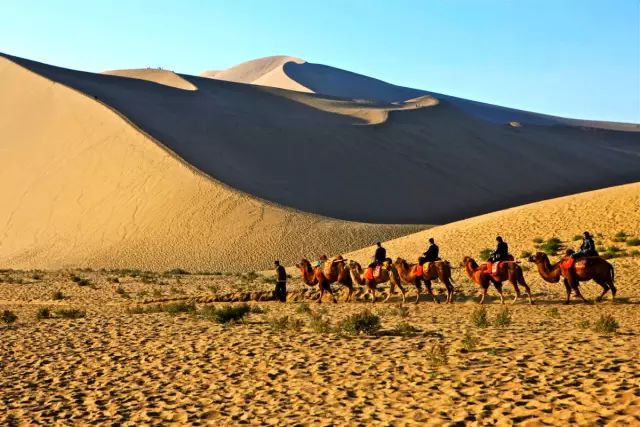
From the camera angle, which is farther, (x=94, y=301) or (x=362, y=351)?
(x=94, y=301)

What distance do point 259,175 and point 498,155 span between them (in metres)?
32.2

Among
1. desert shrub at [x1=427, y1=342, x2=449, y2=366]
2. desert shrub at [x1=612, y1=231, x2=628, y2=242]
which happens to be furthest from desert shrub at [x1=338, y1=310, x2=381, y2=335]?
desert shrub at [x1=612, y1=231, x2=628, y2=242]

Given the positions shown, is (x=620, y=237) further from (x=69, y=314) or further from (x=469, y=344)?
(x=69, y=314)

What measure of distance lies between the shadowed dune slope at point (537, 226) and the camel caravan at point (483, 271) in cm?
984

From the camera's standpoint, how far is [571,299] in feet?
60.5

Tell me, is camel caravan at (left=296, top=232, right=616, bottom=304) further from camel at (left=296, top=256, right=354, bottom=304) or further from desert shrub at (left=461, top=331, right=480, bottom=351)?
desert shrub at (left=461, top=331, right=480, bottom=351)

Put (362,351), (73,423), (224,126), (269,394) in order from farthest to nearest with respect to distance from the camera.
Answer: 1. (224,126)
2. (362,351)
3. (269,394)
4. (73,423)

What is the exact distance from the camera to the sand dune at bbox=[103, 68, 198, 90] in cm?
8565

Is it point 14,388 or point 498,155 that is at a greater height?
point 498,155

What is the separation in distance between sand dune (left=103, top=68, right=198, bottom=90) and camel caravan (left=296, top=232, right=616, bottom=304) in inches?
2556

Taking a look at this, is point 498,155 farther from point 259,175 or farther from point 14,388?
point 14,388

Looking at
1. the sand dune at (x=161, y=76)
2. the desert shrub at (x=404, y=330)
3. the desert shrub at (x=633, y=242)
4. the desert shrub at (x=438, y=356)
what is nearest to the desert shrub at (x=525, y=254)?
the desert shrub at (x=633, y=242)

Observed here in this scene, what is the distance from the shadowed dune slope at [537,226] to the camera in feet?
97.7

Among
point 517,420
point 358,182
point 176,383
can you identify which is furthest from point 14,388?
point 358,182
